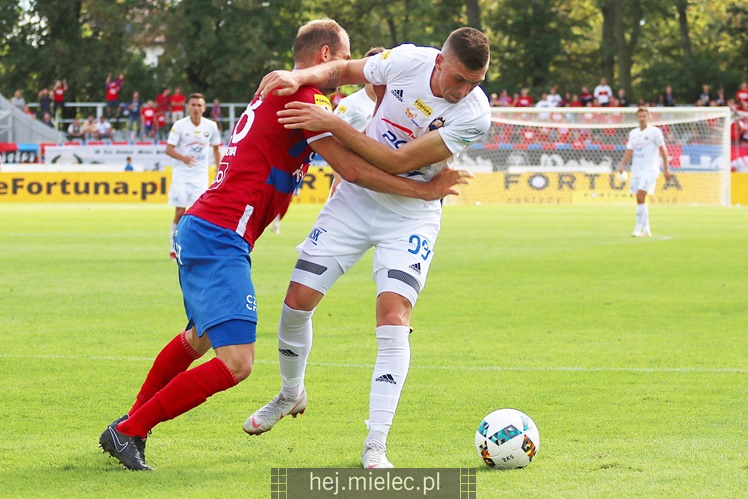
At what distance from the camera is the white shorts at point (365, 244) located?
5.55 meters

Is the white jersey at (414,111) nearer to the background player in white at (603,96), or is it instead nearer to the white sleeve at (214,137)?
the white sleeve at (214,137)

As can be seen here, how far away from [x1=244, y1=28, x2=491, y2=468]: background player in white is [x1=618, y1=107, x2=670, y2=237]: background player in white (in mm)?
16484

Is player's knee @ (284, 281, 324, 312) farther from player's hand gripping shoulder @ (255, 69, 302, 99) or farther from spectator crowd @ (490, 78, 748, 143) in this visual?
spectator crowd @ (490, 78, 748, 143)

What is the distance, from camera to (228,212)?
5.18 meters

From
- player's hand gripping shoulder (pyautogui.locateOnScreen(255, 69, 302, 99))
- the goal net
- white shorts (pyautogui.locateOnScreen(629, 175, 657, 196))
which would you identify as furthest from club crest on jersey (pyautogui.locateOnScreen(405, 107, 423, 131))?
the goal net

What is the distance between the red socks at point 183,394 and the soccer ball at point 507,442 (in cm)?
120

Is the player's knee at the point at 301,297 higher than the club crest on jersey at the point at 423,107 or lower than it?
lower

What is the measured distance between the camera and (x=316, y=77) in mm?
5352

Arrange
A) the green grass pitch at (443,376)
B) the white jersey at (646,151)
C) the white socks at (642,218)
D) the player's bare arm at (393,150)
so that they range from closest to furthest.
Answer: the green grass pitch at (443,376) < the player's bare arm at (393,150) < the white socks at (642,218) < the white jersey at (646,151)

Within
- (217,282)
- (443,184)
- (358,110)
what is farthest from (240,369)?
(358,110)

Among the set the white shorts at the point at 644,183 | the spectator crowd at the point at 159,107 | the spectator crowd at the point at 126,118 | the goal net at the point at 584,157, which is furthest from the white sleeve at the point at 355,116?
the spectator crowd at the point at 126,118

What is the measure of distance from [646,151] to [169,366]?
714 inches

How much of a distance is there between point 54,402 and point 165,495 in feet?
7.26

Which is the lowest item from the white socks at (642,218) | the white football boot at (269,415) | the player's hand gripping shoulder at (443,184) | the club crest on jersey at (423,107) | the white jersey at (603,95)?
the white socks at (642,218)
